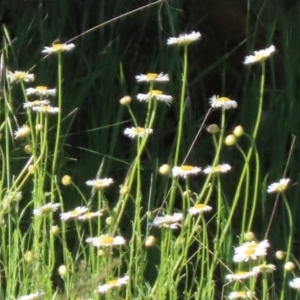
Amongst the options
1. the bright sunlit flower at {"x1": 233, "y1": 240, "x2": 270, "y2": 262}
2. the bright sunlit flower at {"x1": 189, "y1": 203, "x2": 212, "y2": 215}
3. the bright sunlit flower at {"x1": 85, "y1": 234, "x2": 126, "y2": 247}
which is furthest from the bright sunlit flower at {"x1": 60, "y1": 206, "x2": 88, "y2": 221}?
the bright sunlit flower at {"x1": 233, "y1": 240, "x2": 270, "y2": 262}

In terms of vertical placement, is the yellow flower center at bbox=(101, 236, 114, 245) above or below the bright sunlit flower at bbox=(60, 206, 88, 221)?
above

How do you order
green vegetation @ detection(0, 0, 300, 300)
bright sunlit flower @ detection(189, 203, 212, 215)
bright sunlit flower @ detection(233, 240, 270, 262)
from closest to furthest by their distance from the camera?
bright sunlit flower @ detection(233, 240, 270, 262)
bright sunlit flower @ detection(189, 203, 212, 215)
green vegetation @ detection(0, 0, 300, 300)

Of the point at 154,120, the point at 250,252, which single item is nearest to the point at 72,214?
the point at 250,252

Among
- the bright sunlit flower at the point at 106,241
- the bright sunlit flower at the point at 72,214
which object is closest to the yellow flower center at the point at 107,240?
the bright sunlit flower at the point at 106,241

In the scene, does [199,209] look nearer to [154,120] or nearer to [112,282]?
[112,282]

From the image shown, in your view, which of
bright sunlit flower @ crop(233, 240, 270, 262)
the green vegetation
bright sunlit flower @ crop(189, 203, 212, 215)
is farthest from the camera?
the green vegetation

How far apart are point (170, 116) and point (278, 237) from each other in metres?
0.72

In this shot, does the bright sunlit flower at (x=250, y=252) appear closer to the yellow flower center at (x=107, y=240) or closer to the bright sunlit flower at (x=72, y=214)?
the yellow flower center at (x=107, y=240)

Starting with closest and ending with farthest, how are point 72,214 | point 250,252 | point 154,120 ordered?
point 250,252, point 72,214, point 154,120

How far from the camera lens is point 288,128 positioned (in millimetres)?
2797

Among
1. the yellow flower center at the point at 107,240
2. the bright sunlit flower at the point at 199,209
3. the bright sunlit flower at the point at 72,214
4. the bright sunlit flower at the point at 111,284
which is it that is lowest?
the bright sunlit flower at the point at 111,284

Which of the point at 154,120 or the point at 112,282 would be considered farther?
the point at 154,120

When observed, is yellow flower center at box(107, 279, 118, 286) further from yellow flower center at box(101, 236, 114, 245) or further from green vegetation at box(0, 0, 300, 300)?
green vegetation at box(0, 0, 300, 300)

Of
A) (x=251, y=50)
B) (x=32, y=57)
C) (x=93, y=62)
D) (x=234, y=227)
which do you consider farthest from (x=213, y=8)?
(x=234, y=227)
